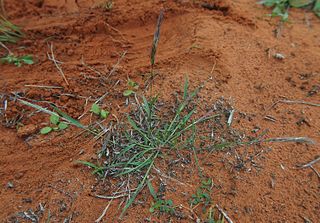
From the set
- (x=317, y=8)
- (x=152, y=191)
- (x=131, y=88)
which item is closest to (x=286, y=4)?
(x=317, y=8)

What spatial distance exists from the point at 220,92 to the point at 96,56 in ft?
3.03

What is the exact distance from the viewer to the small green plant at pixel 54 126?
1808 millimetres

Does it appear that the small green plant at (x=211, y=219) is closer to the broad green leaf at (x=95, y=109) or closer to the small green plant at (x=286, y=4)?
the broad green leaf at (x=95, y=109)

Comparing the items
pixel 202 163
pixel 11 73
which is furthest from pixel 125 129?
pixel 11 73

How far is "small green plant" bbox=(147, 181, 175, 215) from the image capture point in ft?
4.94

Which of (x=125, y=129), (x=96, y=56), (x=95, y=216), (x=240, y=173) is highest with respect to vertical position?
(x=96, y=56)

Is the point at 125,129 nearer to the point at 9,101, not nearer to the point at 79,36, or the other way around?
the point at 9,101

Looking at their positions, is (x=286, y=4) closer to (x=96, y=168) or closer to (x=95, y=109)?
(x=95, y=109)

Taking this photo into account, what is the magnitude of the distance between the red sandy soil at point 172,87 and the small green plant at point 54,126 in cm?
3

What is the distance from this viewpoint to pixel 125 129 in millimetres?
1769

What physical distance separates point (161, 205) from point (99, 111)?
691 millimetres

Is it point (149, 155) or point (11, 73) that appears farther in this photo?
point (11, 73)

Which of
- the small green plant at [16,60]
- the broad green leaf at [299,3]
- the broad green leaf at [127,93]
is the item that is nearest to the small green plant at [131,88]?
the broad green leaf at [127,93]

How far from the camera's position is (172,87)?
1.95 meters
